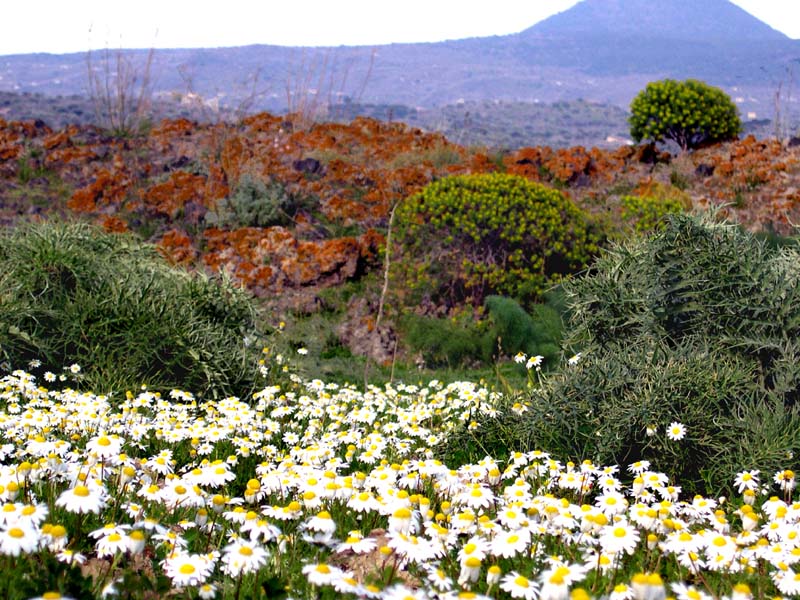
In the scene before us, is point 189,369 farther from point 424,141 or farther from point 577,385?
point 424,141

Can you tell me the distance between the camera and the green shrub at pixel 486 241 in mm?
9375

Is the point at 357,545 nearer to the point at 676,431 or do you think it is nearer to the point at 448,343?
the point at 676,431

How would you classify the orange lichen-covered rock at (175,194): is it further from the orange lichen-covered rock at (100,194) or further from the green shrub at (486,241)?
the green shrub at (486,241)

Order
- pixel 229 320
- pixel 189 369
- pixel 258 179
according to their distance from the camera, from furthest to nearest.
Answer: pixel 258 179 < pixel 229 320 < pixel 189 369

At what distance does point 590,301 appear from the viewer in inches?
188

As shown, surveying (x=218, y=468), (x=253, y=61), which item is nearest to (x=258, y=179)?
(x=218, y=468)

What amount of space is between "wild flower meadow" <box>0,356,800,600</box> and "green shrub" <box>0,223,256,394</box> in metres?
1.14

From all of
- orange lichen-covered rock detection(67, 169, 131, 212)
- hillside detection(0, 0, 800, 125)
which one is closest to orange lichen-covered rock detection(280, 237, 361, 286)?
orange lichen-covered rock detection(67, 169, 131, 212)

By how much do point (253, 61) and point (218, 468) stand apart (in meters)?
151

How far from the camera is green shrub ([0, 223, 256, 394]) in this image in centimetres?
535

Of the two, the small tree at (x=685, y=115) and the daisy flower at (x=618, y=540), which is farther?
the small tree at (x=685, y=115)

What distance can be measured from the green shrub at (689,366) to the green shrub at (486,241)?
4.56 metres

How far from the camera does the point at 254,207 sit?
11.3m

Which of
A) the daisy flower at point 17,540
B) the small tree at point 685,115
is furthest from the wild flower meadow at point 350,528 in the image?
the small tree at point 685,115
